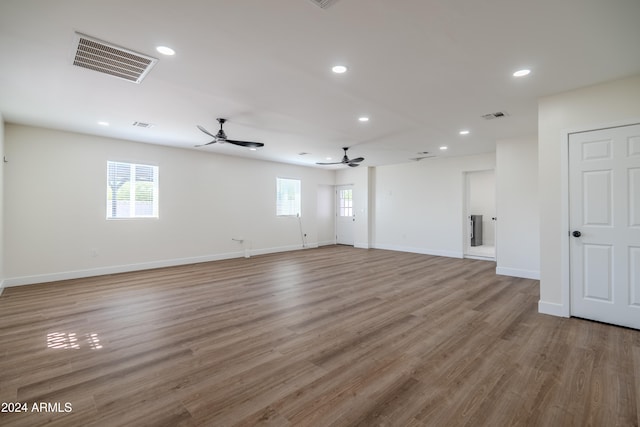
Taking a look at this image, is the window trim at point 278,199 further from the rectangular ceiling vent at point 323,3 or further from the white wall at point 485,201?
the rectangular ceiling vent at point 323,3

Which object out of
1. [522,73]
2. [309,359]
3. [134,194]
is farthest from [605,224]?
[134,194]

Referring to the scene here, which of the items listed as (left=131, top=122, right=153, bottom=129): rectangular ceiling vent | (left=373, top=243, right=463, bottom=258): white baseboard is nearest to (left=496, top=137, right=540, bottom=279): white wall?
(left=373, top=243, right=463, bottom=258): white baseboard

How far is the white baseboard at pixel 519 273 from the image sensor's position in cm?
538

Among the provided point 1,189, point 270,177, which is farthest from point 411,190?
point 1,189

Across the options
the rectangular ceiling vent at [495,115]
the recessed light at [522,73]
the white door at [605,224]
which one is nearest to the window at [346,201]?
the rectangular ceiling vent at [495,115]

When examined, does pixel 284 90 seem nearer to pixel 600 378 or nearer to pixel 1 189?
pixel 600 378

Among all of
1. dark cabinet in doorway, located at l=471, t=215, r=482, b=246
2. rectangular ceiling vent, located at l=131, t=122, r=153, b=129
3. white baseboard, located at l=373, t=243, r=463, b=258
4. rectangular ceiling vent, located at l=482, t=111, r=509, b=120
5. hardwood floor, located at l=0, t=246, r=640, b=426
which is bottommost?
hardwood floor, located at l=0, t=246, r=640, b=426

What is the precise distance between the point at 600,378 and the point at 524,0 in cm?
285

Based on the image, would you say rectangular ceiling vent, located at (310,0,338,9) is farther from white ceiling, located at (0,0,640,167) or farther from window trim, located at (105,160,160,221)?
window trim, located at (105,160,160,221)

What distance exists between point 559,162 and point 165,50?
14.8ft

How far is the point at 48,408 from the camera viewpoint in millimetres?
1867

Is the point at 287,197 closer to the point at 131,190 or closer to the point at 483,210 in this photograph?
the point at 131,190

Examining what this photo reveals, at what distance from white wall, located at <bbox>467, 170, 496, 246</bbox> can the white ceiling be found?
513 cm

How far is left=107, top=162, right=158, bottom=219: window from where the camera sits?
569cm
